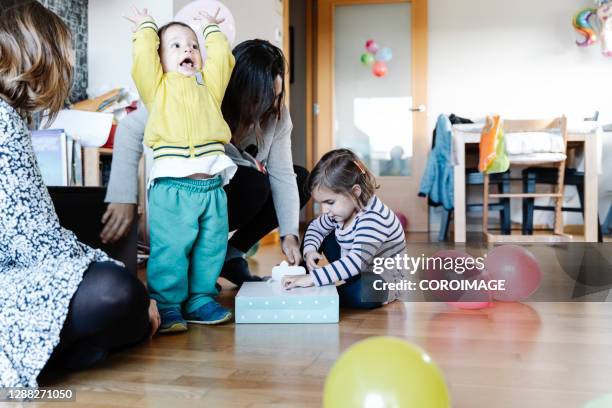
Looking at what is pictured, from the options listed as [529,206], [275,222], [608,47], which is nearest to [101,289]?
[275,222]

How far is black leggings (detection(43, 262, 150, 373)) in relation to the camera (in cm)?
100

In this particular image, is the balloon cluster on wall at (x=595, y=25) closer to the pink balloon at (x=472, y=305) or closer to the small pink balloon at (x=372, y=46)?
the small pink balloon at (x=372, y=46)

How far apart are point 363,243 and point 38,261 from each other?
845 millimetres

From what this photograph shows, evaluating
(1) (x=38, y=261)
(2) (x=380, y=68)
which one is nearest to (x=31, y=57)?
(1) (x=38, y=261)

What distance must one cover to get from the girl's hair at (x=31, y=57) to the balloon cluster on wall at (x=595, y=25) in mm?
4301

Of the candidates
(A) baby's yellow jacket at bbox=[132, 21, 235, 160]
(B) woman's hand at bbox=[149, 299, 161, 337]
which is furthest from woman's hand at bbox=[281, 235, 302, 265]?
(B) woman's hand at bbox=[149, 299, 161, 337]

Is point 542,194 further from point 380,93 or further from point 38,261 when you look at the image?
point 38,261

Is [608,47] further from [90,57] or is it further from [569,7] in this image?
[90,57]

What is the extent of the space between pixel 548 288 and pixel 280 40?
2408 millimetres

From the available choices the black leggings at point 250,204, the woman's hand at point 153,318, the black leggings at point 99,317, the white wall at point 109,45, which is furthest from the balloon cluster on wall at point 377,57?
the black leggings at point 99,317

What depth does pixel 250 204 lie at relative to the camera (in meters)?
1.83

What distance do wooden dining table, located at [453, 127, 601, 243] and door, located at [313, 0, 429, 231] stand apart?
1.15m

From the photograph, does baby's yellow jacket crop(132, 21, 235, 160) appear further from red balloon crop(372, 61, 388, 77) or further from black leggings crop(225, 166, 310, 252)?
red balloon crop(372, 61, 388, 77)

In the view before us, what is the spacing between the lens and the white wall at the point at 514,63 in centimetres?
467
